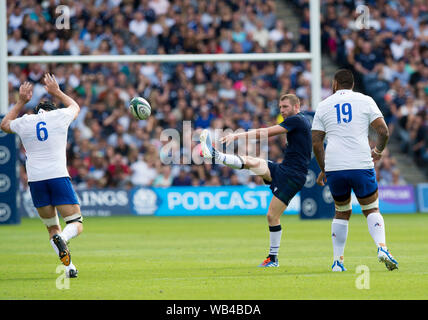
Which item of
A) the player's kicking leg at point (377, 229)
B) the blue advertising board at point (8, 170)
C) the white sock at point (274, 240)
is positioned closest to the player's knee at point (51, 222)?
the white sock at point (274, 240)

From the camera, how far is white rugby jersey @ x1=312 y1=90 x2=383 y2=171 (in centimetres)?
1038

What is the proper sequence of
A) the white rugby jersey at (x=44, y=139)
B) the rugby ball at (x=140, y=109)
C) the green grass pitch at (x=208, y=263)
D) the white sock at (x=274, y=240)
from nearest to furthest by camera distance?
the green grass pitch at (x=208, y=263), the white rugby jersey at (x=44, y=139), the white sock at (x=274, y=240), the rugby ball at (x=140, y=109)

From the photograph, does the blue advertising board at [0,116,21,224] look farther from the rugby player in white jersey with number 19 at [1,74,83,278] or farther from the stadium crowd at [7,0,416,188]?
the rugby player in white jersey with number 19 at [1,74,83,278]

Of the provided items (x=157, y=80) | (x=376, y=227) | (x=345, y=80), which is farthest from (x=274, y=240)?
(x=157, y=80)

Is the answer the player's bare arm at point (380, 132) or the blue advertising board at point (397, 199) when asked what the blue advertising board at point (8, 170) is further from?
the player's bare arm at point (380, 132)

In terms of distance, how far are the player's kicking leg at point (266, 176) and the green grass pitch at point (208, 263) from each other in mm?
267

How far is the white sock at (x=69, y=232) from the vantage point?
10.4 metres

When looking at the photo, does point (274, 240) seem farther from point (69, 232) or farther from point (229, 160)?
point (69, 232)

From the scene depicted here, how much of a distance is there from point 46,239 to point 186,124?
9553 mm

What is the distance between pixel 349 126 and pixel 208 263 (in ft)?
10.3

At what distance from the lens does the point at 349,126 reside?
10.4 meters

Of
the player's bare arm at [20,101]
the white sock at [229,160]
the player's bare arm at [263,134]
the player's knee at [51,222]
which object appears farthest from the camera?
the white sock at [229,160]

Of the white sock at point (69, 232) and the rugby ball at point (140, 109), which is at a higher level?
the rugby ball at point (140, 109)
